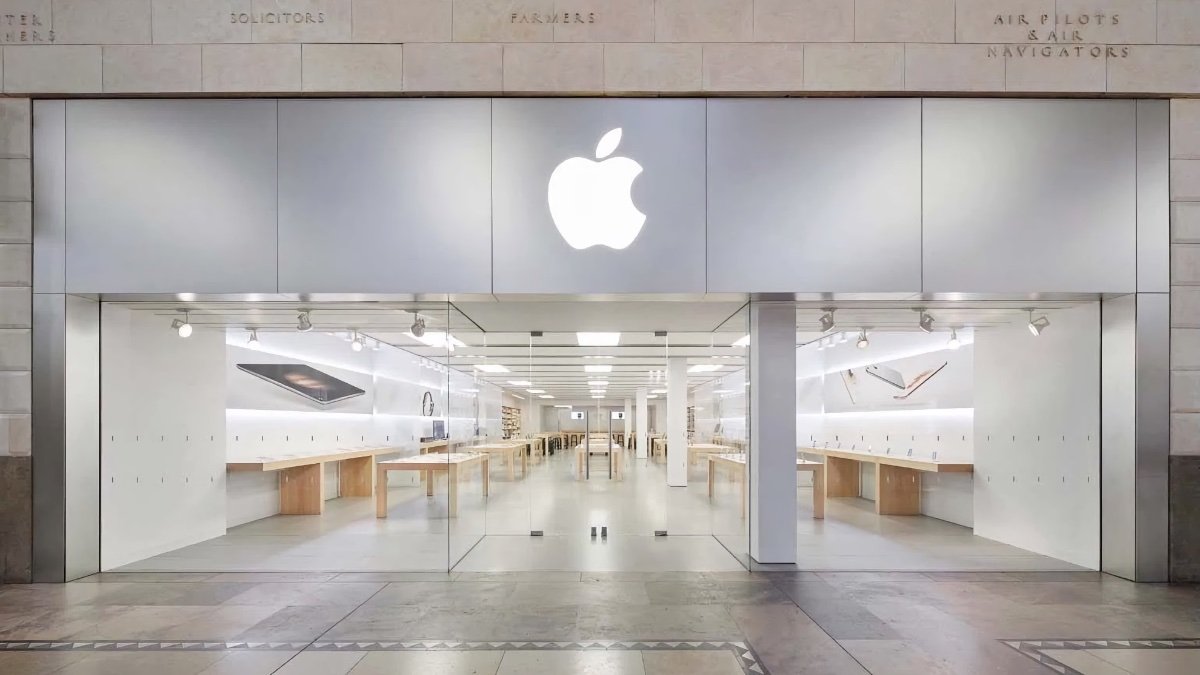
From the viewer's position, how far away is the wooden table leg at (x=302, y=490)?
1070 centimetres

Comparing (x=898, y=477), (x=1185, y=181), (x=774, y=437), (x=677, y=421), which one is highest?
(x=1185, y=181)

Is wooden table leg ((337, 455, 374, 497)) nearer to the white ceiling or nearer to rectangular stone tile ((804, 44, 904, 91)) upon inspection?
the white ceiling

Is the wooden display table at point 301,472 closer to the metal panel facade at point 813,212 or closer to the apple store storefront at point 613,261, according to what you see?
the apple store storefront at point 613,261

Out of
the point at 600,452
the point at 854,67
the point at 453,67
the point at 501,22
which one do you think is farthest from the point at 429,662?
the point at 600,452

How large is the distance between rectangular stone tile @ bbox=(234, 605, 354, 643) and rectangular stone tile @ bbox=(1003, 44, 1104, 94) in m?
7.70

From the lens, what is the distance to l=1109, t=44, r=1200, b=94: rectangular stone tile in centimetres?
655

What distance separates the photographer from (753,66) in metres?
6.52

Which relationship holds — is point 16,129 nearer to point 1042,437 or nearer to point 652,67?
point 652,67

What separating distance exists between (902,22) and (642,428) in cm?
1381

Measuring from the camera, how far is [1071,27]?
260 inches

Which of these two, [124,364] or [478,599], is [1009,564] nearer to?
[478,599]

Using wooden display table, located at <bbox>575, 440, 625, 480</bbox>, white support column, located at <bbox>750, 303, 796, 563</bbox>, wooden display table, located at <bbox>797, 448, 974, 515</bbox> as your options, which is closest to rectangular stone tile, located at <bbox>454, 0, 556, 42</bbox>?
white support column, located at <bbox>750, 303, 796, 563</bbox>

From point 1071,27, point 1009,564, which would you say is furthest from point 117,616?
point 1071,27

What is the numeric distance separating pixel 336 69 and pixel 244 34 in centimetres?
99
